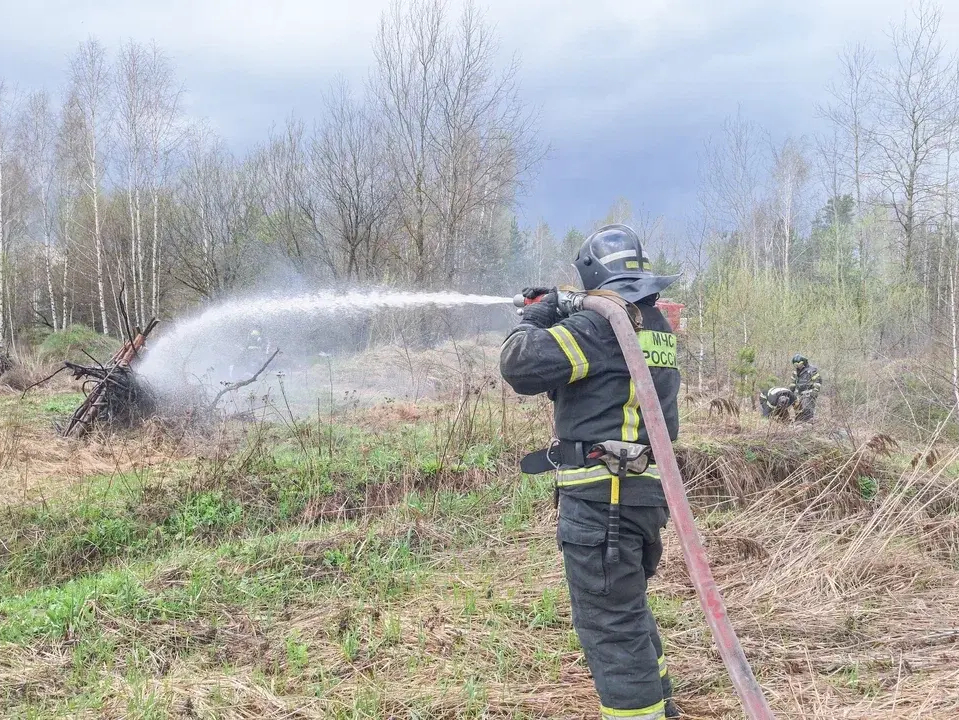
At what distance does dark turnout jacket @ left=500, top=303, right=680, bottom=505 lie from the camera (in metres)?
2.44

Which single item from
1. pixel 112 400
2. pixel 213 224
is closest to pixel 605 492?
pixel 112 400

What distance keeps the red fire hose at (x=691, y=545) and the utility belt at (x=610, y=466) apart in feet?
0.95

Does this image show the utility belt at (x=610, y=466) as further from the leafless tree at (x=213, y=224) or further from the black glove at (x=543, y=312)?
the leafless tree at (x=213, y=224)

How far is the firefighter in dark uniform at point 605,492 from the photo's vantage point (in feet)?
7.80

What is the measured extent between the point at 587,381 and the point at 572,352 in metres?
0.18

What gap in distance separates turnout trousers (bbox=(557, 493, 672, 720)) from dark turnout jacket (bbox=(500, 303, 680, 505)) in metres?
0.09

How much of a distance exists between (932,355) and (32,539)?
12.9 metres

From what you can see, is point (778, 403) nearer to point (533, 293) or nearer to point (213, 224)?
point (533, 293)

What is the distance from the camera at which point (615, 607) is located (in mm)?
2412


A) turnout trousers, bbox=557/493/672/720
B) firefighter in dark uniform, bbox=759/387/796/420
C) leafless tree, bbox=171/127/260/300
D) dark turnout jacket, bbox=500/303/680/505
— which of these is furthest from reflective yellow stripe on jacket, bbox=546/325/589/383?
leafless tree, bbox=171/127/260/300

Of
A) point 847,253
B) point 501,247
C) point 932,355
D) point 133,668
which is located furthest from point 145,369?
point 847,253

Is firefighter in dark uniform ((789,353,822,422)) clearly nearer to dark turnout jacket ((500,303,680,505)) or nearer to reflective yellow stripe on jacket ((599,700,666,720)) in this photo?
dark turnout jacket ((500,303,680,505))

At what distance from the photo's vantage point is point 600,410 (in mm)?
2500

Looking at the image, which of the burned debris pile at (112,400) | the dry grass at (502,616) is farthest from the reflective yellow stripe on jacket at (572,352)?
the burned debris pile at (112,400)
